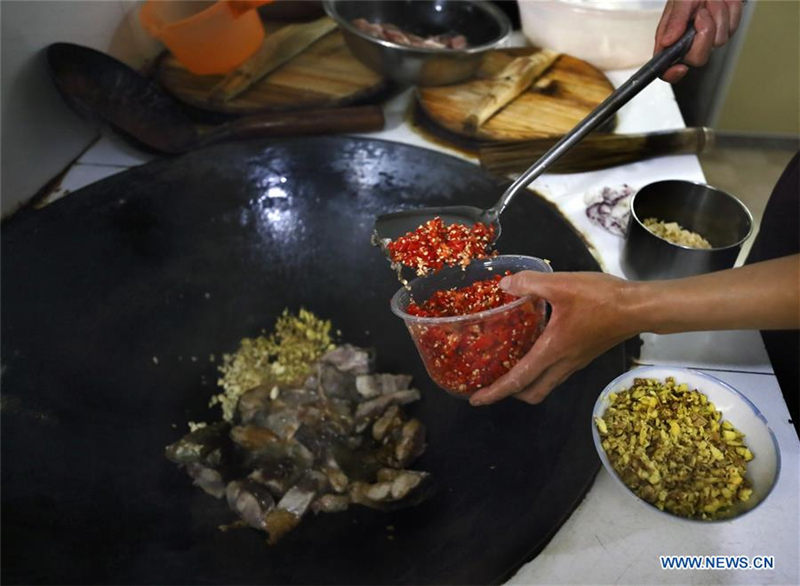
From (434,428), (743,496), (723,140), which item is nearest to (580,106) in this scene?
(434,428)

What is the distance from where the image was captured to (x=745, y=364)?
3.54ft

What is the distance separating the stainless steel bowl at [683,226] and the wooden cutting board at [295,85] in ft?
2.68

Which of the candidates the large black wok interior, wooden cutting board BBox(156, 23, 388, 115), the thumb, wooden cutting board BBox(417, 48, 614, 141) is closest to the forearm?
the thumb

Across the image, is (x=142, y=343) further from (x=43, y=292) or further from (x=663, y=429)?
(x=663, y=429)

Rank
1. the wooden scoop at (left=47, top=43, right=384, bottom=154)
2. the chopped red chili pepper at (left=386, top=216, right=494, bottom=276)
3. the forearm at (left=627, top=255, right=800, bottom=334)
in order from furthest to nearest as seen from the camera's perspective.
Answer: the wooden scoop at (left=47, top=43, right=384, bottom=154)
the chopped red chili pepper at (left=386, top=216, right=494, bottom=276)
the forearm at (left=627, top=255, right=800, bottom=334)

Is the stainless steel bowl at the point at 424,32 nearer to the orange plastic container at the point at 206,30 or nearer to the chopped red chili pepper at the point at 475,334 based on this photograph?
the orange plastic container at the point at 206,30

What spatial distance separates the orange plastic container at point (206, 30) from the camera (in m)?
1.56

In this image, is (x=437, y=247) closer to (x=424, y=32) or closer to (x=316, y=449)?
(x=316, y=449)

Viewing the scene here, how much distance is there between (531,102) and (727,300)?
1094 millimetres

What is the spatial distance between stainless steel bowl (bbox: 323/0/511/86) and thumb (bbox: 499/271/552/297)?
3.32 ft

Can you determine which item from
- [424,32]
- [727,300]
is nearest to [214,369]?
[727,300]

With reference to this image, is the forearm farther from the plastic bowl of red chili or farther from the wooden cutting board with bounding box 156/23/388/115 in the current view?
the wooden cutting board with bounding box 156/23/388/115

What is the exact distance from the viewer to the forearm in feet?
2.16

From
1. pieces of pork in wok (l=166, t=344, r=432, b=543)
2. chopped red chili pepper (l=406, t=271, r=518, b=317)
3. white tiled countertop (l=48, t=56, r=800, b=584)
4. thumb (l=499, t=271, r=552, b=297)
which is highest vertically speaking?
thumb (l=499, t=271, r=552, b=297)
